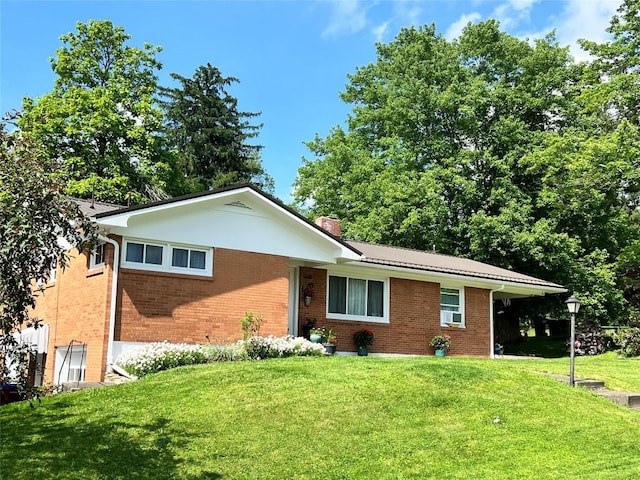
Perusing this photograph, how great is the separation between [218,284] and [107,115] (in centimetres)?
1782

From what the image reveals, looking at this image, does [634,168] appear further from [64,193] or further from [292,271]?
[64,193]

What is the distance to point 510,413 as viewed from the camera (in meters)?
10.3

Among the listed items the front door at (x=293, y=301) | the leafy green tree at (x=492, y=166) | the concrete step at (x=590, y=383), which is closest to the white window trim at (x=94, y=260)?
the front door at (x=293, y=301)

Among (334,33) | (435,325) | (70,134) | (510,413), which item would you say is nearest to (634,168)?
(435,325)

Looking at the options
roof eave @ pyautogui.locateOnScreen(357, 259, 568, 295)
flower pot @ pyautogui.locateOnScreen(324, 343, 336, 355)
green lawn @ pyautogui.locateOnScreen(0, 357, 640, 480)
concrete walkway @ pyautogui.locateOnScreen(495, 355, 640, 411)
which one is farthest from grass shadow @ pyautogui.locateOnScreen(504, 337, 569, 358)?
green lawn @ pyautogui.locateOnScreen(0, 357, 640, 480)

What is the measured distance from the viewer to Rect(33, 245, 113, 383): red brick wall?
556 inches

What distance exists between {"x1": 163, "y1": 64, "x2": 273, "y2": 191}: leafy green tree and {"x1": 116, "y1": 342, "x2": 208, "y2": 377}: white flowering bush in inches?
1166

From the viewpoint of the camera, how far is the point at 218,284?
1586cm

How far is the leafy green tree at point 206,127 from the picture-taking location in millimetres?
44000

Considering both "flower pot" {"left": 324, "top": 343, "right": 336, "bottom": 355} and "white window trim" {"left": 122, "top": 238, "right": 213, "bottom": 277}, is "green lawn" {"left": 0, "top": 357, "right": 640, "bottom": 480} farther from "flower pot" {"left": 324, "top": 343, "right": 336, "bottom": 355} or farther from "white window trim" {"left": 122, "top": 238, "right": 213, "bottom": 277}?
"flower pot" {"left": 324, "top": 343, "right": 336, "bottom": 355}

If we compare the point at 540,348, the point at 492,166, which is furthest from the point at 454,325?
the point at 492,166

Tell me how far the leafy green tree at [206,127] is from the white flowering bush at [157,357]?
29609 millimetres

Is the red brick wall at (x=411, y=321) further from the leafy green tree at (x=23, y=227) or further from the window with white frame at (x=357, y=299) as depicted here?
the leafy green tree at (x=23, y=227)

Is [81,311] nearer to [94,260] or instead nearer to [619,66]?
[94,260]
